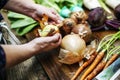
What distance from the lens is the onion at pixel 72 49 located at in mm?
1133

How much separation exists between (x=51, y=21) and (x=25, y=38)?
201 mm

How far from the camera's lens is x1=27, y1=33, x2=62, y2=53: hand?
109 centimetres

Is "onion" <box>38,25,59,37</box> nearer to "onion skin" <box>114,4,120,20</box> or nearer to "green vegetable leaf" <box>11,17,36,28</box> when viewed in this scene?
"green vegetable leaf" <box>11,17,36,28</box>

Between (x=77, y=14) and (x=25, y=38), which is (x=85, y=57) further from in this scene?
(x=25, y=38)

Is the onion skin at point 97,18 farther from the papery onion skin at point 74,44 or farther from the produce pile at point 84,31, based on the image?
the papery onion skin at point 74,44

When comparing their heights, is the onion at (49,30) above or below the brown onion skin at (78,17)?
below

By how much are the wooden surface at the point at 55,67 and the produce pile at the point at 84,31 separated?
0.03 meters

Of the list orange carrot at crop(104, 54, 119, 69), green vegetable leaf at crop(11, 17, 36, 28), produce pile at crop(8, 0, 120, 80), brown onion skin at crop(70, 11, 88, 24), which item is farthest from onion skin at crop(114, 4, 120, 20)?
green vegetable leaf at crop(11, 17, 36, 28)

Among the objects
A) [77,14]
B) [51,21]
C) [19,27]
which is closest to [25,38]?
[19,27]

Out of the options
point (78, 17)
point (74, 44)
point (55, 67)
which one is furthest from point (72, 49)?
point (78, 17)

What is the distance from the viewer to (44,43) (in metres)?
Answer: 1.12

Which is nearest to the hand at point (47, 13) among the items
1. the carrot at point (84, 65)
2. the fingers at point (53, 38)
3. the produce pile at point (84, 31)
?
the produce pile at point (84, 31)

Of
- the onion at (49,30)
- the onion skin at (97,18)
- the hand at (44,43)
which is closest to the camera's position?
the hand at (44,43)

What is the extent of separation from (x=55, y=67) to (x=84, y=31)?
22cm
